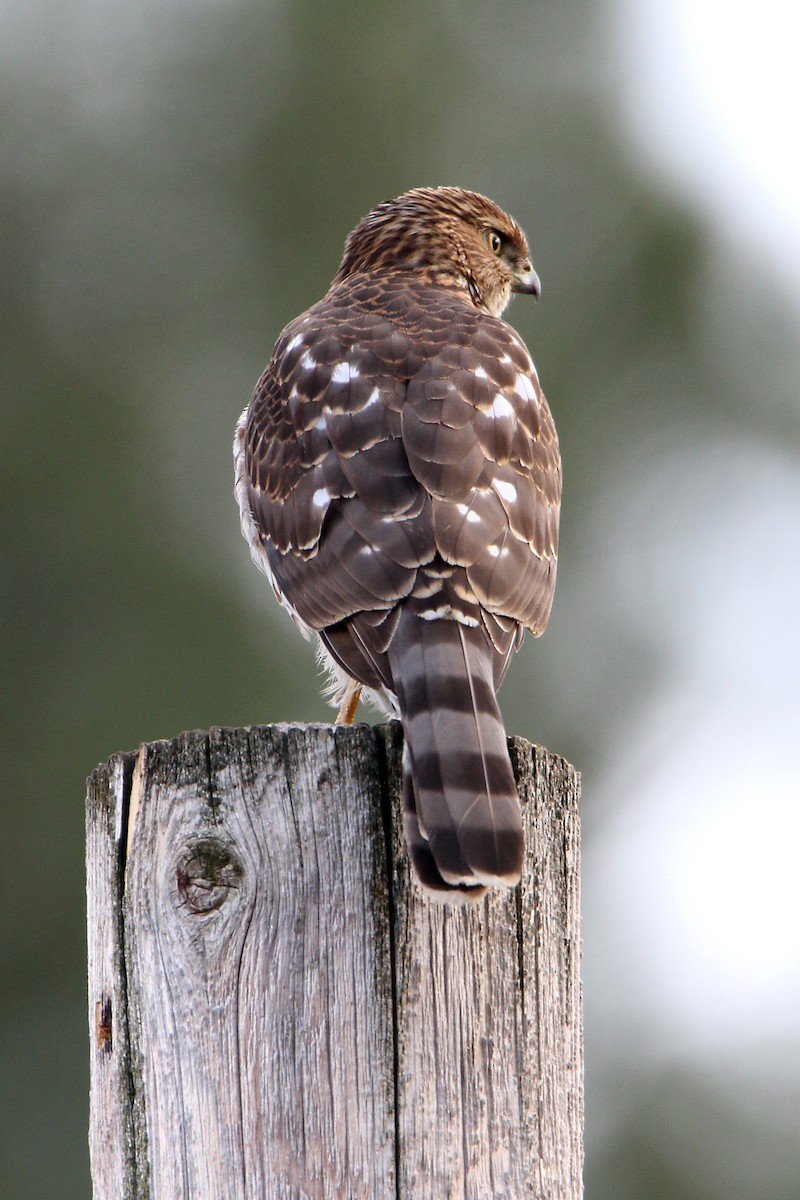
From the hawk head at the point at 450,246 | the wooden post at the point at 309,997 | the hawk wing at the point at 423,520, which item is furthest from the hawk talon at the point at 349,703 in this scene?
the wooden post at the point at 309,997

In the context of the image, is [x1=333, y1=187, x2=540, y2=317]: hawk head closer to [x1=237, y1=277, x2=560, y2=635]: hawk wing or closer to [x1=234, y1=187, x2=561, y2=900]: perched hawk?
[x1=234, y1=187, x2=561, y2=900]: perched hawk

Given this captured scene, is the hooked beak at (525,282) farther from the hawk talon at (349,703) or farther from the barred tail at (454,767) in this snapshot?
the barred tail at (454,767)

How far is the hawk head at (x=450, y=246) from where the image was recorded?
544cm

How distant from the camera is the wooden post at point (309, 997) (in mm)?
2578

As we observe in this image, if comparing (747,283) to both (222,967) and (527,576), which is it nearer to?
(527,576)

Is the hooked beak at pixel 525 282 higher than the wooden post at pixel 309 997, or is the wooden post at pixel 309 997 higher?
the hooked beak at pixel 525 282

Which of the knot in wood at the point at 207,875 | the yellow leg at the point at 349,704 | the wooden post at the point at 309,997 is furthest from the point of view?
the yellow leg at the point at 349,704

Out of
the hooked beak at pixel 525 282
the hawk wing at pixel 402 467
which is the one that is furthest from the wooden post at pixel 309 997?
the hooked beak at pixel 525 282

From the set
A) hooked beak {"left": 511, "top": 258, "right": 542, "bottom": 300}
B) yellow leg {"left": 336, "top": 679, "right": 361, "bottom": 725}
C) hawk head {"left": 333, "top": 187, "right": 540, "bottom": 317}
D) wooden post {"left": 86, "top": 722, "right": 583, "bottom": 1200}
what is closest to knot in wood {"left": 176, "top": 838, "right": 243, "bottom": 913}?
wooden post {"left": 86, "top": 722, "right": 583, "bottom": 1200}

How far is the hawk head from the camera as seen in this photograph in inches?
214

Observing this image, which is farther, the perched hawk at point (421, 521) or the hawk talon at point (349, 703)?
the hawk talon at point (349, 703)

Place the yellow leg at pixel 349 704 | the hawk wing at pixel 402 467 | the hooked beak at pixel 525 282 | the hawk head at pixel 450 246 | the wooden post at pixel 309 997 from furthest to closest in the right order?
the hooked beak at pixel 525 282, the hawk head at pixel 450 246, the yellow leg at pixel 349 704, the hawk wing at pixel 402 467, the wooden post at pixel 309 997

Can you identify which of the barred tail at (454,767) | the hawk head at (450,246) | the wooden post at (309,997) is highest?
the hawk head at (450,246)

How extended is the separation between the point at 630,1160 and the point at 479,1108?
32.9ft
